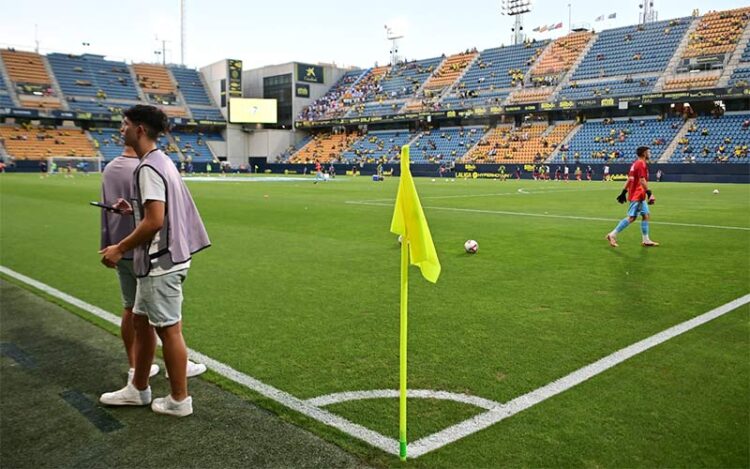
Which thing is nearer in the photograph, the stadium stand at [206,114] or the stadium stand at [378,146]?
the stadium stand at [378,146]

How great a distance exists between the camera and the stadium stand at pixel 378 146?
65.0 meters

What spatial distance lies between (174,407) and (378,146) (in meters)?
64.8

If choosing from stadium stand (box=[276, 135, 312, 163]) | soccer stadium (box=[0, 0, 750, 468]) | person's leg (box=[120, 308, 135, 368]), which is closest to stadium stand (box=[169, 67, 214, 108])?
stadium stand (box=[276, 135, 312, 163])

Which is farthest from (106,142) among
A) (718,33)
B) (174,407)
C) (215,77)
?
(174,407)

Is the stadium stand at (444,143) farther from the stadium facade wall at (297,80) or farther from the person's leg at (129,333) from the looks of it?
the person's leg at (129,333)

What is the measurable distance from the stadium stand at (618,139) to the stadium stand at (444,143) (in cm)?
1132

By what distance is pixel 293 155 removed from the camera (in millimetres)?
77188

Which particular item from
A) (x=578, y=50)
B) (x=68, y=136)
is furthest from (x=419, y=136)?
(x=68, y=136)

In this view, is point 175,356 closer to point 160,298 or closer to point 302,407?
point 160,298

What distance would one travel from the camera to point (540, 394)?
13.7ft

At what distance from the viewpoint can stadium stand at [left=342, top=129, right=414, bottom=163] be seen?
65.0 meters

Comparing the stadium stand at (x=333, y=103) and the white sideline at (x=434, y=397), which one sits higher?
the stadium stand at (x=333, y=103)

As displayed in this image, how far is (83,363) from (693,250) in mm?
9976

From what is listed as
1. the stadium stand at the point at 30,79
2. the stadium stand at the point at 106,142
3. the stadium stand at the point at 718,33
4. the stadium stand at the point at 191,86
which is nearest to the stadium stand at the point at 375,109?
the stadium stand at the point at 191,86
